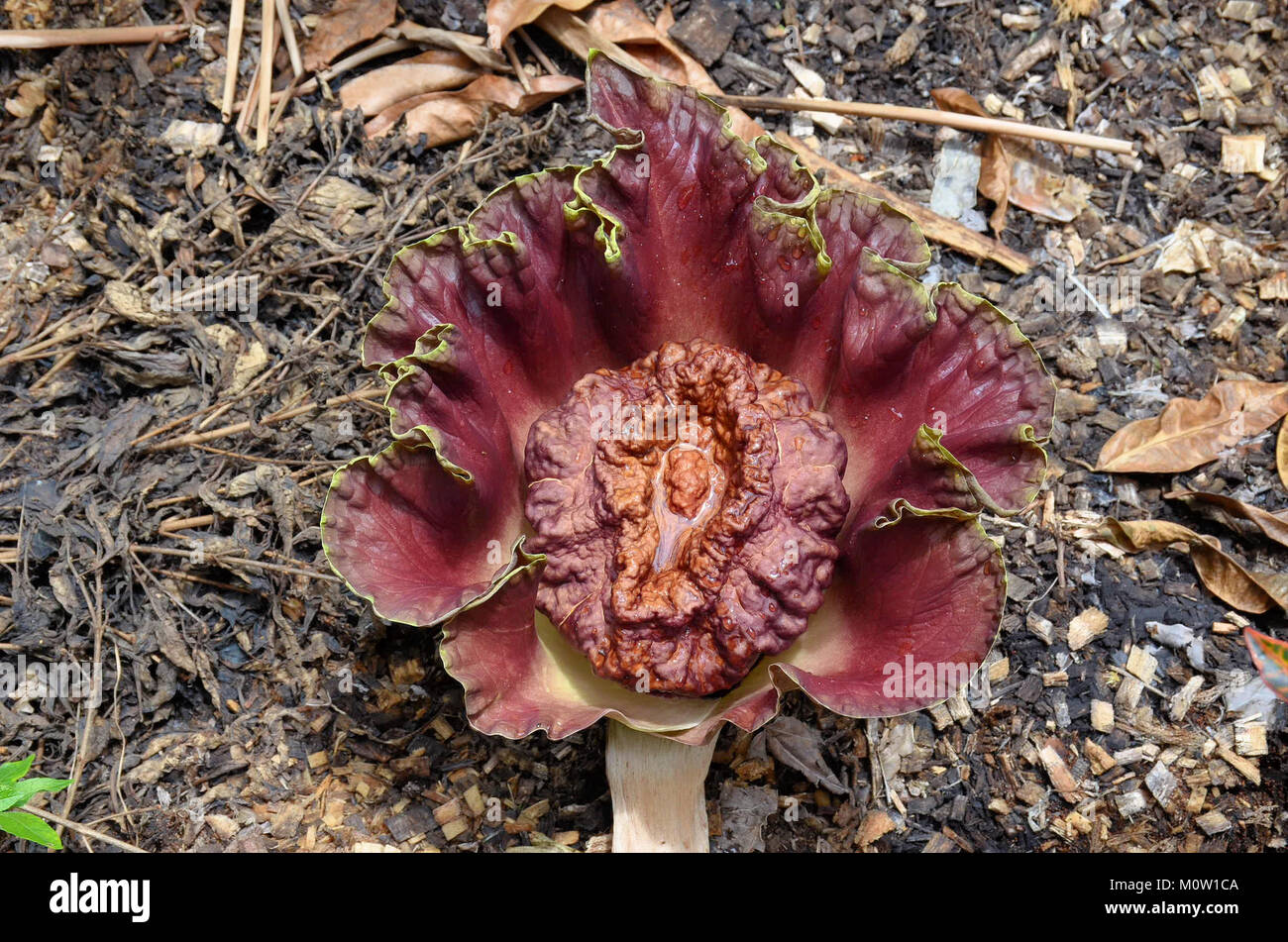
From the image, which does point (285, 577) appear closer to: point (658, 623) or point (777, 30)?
point (658, 623)

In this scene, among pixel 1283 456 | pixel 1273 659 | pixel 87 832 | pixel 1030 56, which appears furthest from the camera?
pixel 1030 56

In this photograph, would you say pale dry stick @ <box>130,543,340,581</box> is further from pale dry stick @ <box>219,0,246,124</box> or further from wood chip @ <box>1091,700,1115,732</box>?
wood chip @ <box>1091,700,1115,732</box>

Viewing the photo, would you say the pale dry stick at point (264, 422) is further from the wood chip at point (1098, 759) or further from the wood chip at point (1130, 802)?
the wood chip at point (1130, 802)

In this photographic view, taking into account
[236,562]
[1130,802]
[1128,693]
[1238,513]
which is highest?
[1238,513]

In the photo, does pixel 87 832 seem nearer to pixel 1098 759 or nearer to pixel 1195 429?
pixel 1098 759

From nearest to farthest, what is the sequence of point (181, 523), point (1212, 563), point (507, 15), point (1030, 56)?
point (181, 523), point (1212, 563), point (507, 15), point (1030, 56)

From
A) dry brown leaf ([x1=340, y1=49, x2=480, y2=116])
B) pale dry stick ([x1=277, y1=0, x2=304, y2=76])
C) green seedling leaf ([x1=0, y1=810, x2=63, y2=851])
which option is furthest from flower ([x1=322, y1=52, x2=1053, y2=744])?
pale dry stick ([x1=277, y1=0, x2=304, y2=76])

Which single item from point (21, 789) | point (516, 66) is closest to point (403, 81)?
point (516, 66)
